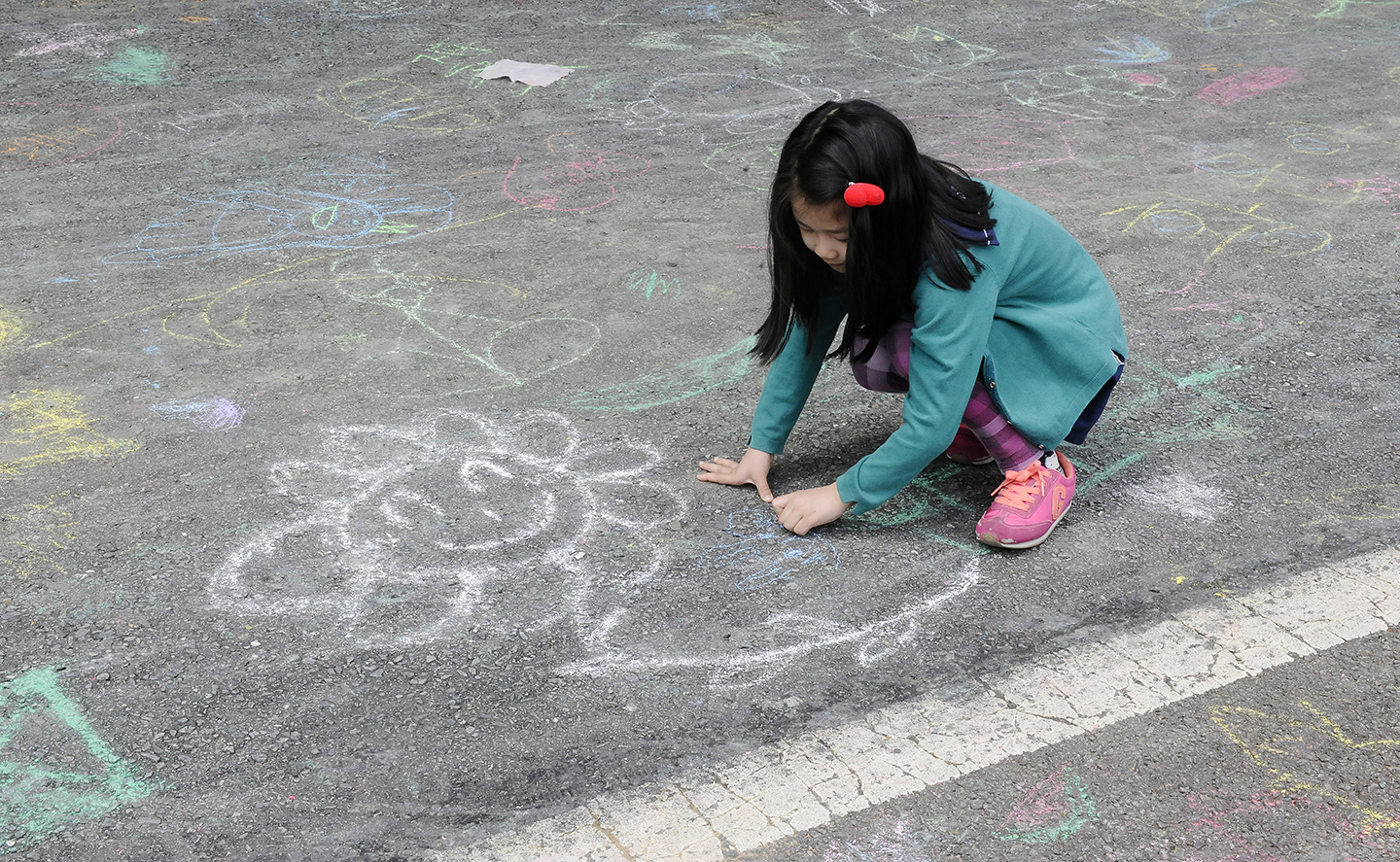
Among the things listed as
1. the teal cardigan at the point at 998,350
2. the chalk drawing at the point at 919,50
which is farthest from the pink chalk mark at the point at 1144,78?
the teal cardigan at the point at 998,350

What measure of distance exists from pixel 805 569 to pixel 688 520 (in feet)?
1.00

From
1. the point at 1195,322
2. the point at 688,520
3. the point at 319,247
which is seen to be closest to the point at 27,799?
the point at 688,520

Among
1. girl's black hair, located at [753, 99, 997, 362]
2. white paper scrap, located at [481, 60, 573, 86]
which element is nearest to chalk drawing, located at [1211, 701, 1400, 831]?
girl's black hair, located at [753, 99, 997, 362]

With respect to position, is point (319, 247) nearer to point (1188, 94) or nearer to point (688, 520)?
point (688, 520)

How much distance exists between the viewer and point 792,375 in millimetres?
2523

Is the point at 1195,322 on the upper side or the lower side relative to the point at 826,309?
lower

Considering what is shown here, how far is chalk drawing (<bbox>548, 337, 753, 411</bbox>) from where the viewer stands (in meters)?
2.98

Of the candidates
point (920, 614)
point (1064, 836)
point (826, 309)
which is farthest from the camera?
point (826, 309)

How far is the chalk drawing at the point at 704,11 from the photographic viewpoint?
21.7 ft

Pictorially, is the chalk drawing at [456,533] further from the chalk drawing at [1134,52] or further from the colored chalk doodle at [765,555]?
the chalk drawing at [1134,52]

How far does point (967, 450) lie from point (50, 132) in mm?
4063

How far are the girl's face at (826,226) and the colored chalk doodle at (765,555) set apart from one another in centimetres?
61

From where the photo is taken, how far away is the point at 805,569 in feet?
7.81

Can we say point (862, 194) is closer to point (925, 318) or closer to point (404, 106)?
point (925, 318)
